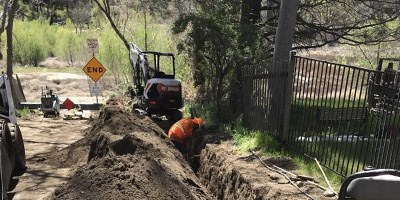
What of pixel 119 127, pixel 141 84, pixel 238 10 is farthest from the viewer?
pixel 141 84

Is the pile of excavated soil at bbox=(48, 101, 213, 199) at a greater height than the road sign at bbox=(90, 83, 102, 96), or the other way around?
the pile of excavated soil at bbox=(48, 101, 213, 199)

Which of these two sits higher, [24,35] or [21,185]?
[24,35]

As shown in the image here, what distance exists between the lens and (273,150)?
7.79 m

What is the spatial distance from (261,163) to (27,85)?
25977mm

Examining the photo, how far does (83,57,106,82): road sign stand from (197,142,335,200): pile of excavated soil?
841 cm

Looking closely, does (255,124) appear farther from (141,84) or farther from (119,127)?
(141,84)

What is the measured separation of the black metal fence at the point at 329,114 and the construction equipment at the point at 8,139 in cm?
541

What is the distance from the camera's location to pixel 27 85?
28.5 m

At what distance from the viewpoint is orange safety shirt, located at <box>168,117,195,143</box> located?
9617mm

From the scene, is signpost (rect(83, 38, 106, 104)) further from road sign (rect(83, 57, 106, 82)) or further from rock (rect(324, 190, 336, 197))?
rock (rect(324, 190, 336, 197))

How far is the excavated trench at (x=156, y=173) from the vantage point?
530 cm

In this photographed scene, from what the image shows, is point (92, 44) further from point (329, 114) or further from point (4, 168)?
point (329, 114)

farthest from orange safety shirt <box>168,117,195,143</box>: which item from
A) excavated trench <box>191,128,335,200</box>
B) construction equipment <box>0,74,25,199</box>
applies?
construction equipment <box>0,74,25,199</box>

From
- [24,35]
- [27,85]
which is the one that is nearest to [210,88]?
[27,85]
